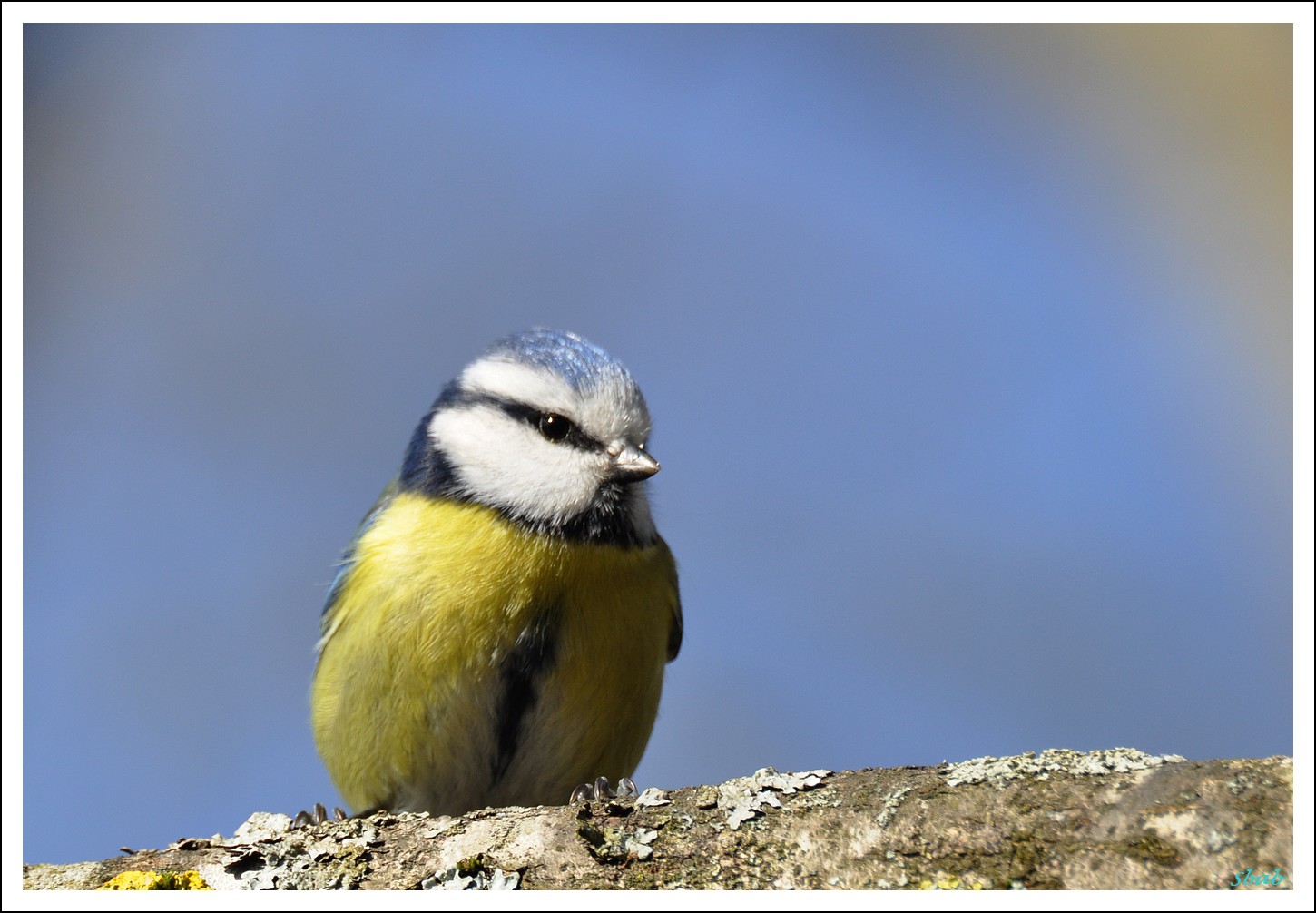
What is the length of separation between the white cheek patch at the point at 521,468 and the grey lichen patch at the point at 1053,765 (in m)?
1.45

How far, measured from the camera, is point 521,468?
3035 mm

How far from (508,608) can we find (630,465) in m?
0.54

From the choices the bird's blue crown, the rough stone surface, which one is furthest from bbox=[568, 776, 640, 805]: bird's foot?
the bird's blue crown

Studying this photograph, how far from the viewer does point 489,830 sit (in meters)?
1.98

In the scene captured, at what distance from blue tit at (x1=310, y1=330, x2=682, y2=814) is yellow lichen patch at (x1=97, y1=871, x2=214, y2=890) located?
95 centimetres

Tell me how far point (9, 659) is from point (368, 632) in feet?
2.97

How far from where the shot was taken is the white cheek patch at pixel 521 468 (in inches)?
117

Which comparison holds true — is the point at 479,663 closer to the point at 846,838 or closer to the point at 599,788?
the point at 599,788

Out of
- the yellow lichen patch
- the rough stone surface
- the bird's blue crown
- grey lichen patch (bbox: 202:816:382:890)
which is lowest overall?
the yellow lichen patch

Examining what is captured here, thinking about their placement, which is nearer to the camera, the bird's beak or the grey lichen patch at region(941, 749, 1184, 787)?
the grey lichen patch at region(941, 749, 1184, 787)

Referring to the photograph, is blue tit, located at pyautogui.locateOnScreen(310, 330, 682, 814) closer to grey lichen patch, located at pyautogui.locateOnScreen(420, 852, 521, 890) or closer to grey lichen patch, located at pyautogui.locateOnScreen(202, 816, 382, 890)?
grey lichen patch, located at pyautogui.locateOnScreen(202, 816, 382, 890)

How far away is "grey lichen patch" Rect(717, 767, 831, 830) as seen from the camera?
1.88 metres

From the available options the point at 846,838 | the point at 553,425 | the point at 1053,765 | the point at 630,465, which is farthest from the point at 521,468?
the point at 1053,765

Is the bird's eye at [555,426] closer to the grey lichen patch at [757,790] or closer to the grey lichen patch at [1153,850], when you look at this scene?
the grey lichen patch at [757,790]
